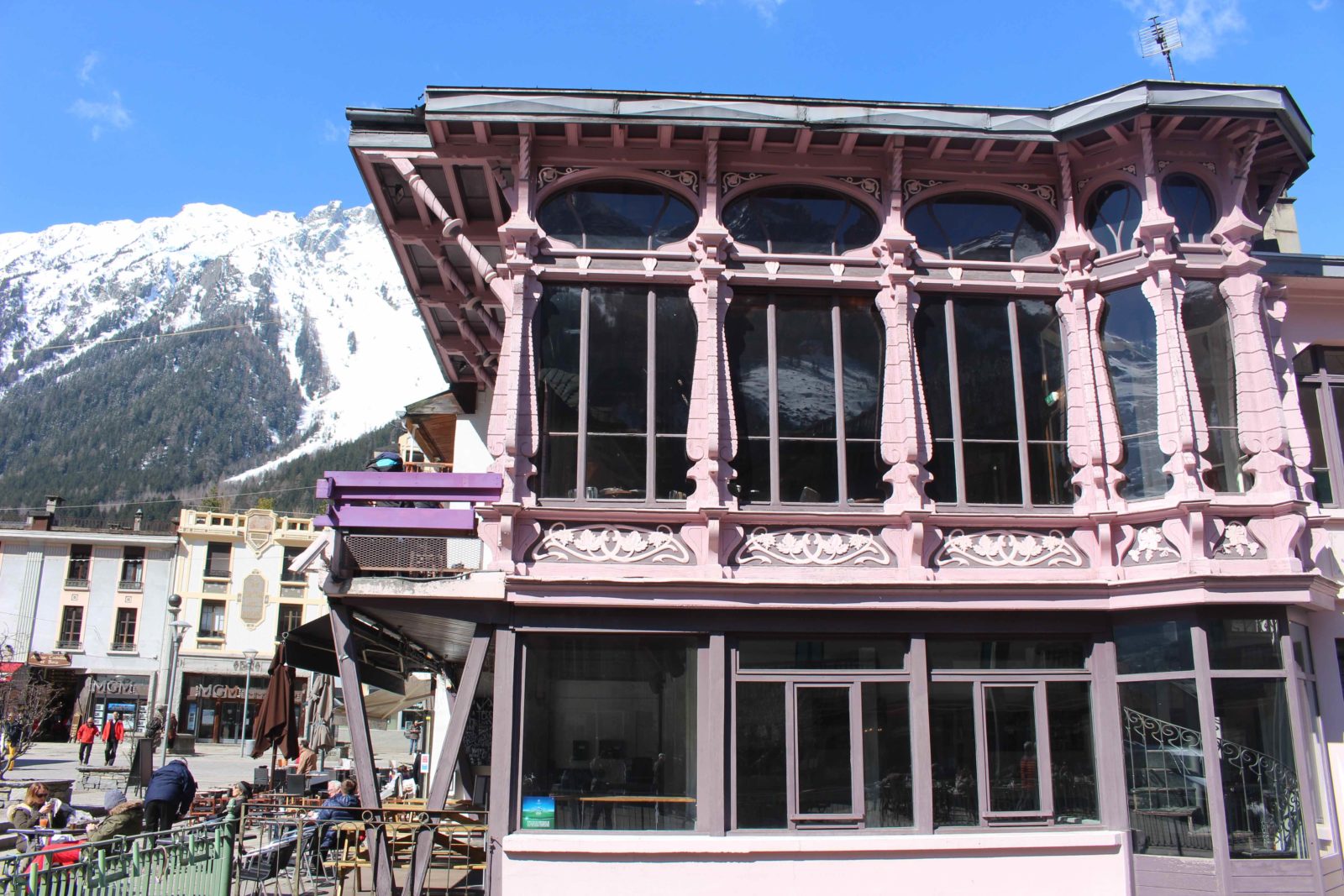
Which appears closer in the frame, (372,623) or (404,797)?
(372,623)

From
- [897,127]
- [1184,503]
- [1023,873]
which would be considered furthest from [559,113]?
[1023,873]

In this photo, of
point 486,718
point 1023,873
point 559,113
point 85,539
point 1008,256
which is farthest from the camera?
point 85,539

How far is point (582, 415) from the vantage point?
541 inches

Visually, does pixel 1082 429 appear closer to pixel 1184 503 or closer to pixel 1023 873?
pixel 1184 503

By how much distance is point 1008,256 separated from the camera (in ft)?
48.5

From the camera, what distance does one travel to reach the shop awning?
14.8m

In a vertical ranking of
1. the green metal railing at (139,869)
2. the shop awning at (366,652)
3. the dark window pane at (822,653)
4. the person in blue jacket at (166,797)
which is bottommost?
the green metal railing at (139,869)

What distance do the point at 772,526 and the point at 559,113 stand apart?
583 centimetres

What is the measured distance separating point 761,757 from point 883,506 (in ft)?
11.0

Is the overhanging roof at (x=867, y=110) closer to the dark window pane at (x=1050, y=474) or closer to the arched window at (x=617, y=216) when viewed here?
the arched window at (x=617, y=216)

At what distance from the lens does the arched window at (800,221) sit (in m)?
14.5

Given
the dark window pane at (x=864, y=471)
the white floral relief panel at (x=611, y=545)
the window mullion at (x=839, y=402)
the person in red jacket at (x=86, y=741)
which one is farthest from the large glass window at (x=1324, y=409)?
the person in red jacket at (x=86, y=741)

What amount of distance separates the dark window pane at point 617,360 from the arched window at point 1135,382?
5.97 meters

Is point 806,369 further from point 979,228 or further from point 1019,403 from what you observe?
point 979,228
